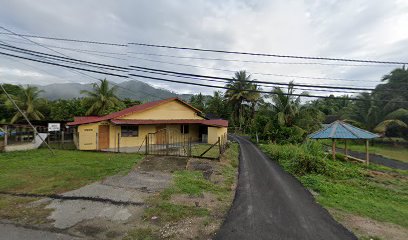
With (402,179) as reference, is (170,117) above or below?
above

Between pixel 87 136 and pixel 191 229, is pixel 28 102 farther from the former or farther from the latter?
pixel 191 229

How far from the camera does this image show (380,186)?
10.7 m

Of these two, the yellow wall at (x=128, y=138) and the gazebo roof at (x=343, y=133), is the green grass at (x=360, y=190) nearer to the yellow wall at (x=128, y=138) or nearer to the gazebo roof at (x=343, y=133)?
the gazebo roof at (x=343, y=133)

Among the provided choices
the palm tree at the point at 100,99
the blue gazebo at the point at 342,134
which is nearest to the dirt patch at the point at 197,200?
the blue gazebo at the point at 342,134

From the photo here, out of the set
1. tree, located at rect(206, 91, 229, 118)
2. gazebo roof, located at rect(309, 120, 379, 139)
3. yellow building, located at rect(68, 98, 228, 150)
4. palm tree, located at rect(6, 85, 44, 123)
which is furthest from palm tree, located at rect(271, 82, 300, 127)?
palm tree, located at rect(6, 85, 44, 123)

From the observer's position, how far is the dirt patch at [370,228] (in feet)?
19.0

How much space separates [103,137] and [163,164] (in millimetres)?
9542

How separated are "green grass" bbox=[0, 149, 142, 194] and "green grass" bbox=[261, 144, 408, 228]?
30.0 ft

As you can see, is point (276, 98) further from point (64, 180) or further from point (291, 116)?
point (64, 180)

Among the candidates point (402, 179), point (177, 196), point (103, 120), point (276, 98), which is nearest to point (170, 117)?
point (103, 120)

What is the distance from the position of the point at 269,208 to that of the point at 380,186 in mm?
6716

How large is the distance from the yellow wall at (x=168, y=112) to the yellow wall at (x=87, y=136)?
111 inches

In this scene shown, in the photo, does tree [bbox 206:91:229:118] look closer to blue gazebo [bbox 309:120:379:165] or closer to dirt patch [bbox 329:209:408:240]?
blue gazebo [bbox 309:120:379:165]

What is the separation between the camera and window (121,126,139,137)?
852 inches
